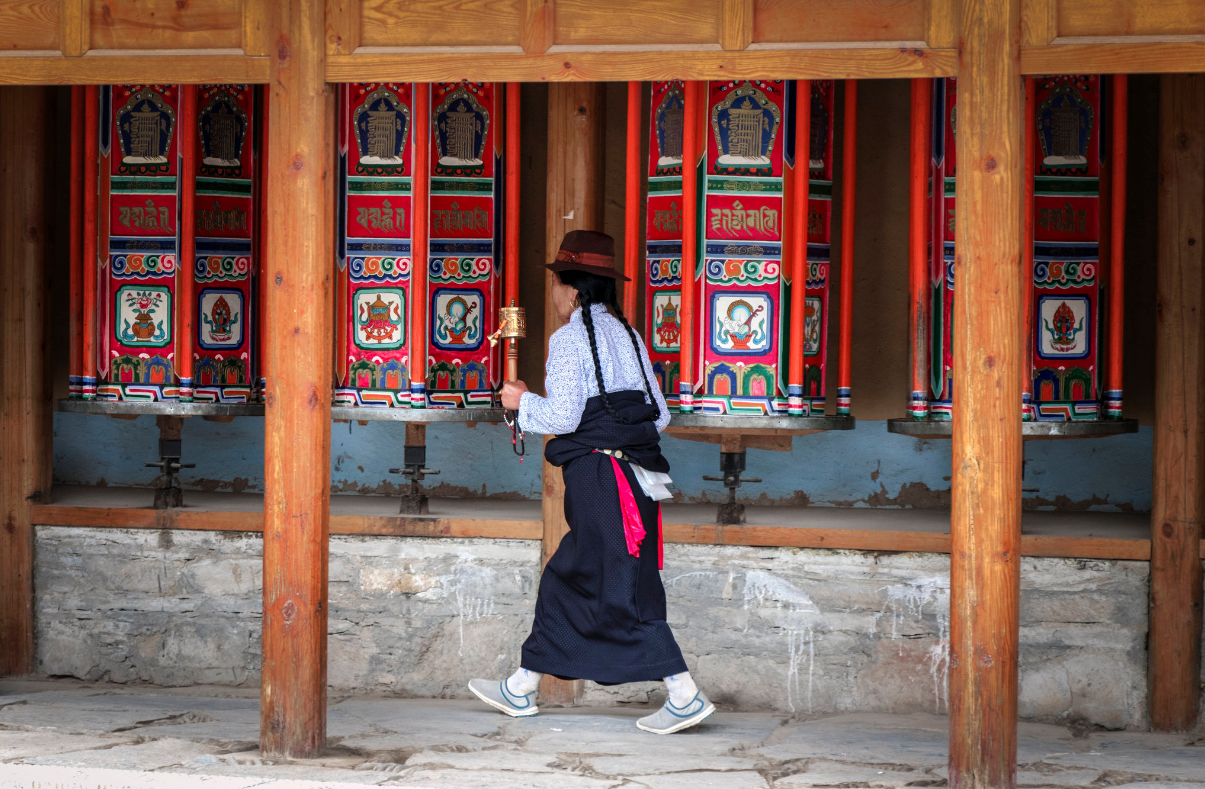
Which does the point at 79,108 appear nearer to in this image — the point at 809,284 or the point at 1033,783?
the point at 809,284

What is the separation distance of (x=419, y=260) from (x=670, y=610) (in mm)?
1726

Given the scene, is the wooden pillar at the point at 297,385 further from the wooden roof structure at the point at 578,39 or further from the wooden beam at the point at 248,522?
the wooden beam at the point at 248,522

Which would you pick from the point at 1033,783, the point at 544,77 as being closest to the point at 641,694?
the point at 1033,783

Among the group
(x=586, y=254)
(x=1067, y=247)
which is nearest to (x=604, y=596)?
(x=586, y=254)

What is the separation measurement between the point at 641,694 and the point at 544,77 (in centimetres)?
258

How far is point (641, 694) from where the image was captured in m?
5.40

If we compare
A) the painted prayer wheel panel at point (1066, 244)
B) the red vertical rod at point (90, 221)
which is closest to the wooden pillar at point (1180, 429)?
the painted prayer wheel panel at point (1066, 244)

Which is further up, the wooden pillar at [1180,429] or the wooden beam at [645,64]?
the wooden beam at [645,64]

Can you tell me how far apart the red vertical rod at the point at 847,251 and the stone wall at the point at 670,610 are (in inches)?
25.9

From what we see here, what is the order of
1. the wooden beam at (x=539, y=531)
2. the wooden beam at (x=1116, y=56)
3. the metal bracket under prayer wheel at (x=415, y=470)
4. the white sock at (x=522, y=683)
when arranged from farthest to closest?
the metal bracket under prayer wheel at (x=415, y=470) → the wooden beam at (x=539, y=531) → the white sock at (x=522, y=683) → the wooden beam at (x=1116, y=56)

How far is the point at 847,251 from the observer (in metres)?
5.36

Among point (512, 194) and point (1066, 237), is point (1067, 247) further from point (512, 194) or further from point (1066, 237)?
point (512, 194)

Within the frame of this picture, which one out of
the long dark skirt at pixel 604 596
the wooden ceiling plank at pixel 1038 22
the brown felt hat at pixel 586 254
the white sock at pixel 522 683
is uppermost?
the wooden ceiling plank at pixel 1038 22

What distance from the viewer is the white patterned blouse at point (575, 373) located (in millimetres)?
4551
